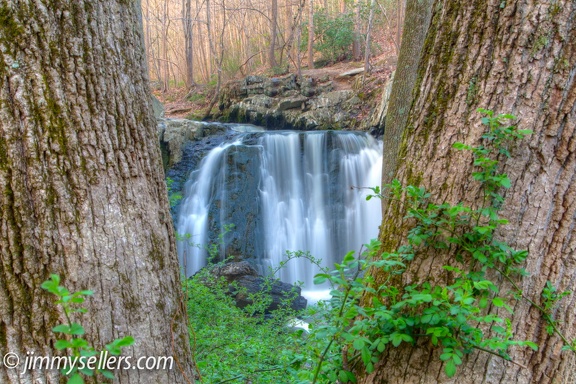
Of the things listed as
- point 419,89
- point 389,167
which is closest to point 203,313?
point 389,167

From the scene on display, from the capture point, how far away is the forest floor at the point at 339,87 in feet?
44.2

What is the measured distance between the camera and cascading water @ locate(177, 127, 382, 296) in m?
10.1

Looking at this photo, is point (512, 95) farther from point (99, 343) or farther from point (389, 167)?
point (389, 167)

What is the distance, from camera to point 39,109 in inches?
60.3

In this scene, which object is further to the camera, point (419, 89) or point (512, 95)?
point (419, 89)

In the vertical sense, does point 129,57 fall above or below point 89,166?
above

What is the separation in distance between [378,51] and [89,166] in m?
17.5

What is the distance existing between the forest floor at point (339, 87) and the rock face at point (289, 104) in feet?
1.13

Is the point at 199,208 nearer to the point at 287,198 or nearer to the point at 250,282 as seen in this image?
the point at 287,198

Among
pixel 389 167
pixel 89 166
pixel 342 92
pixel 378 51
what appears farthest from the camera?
pixel 378 51

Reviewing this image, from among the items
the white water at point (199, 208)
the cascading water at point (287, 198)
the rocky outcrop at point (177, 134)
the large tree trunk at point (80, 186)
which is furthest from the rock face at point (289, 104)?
the large tree trunk at point (80, 186)

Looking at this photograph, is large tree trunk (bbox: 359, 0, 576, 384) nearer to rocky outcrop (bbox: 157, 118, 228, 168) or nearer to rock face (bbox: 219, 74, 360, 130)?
rocky outcrop (bbox: 157, 118, 228, 168)

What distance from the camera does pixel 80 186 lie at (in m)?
1.58

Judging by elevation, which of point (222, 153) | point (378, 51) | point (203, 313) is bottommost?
point (203, 313)
